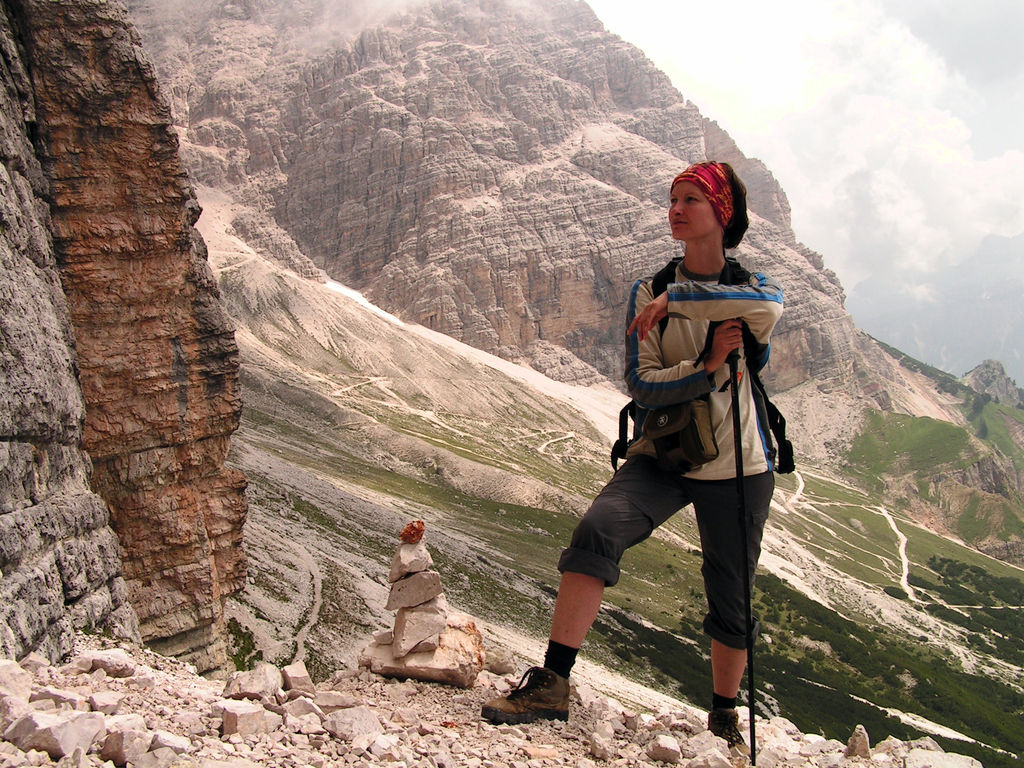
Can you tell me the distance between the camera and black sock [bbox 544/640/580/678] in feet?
22.0

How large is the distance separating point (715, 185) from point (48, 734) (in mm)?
6563

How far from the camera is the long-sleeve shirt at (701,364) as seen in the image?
259 inches

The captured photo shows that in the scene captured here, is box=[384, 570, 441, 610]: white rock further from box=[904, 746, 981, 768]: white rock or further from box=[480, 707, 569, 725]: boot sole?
box=[904, 746, 981, 768]: white rock

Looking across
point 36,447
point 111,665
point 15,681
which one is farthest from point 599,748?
point 36,447

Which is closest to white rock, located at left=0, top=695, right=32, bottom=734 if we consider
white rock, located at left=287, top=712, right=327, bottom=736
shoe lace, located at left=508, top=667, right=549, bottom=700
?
white rock, located at left=287, top=712, right=327, bottom=736

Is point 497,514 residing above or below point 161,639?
below

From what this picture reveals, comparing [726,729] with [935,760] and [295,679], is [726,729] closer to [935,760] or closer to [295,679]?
[935,760]

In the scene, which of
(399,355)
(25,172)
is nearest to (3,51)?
(25,172)

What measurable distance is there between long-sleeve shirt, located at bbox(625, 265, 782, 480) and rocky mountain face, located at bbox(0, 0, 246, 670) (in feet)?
25.2

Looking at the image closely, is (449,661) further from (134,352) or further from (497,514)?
(497,514)

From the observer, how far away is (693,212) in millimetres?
7121

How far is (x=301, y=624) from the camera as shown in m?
31.4

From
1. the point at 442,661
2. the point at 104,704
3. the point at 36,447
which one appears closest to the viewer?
the point at 104,704

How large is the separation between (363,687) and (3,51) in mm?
12792
